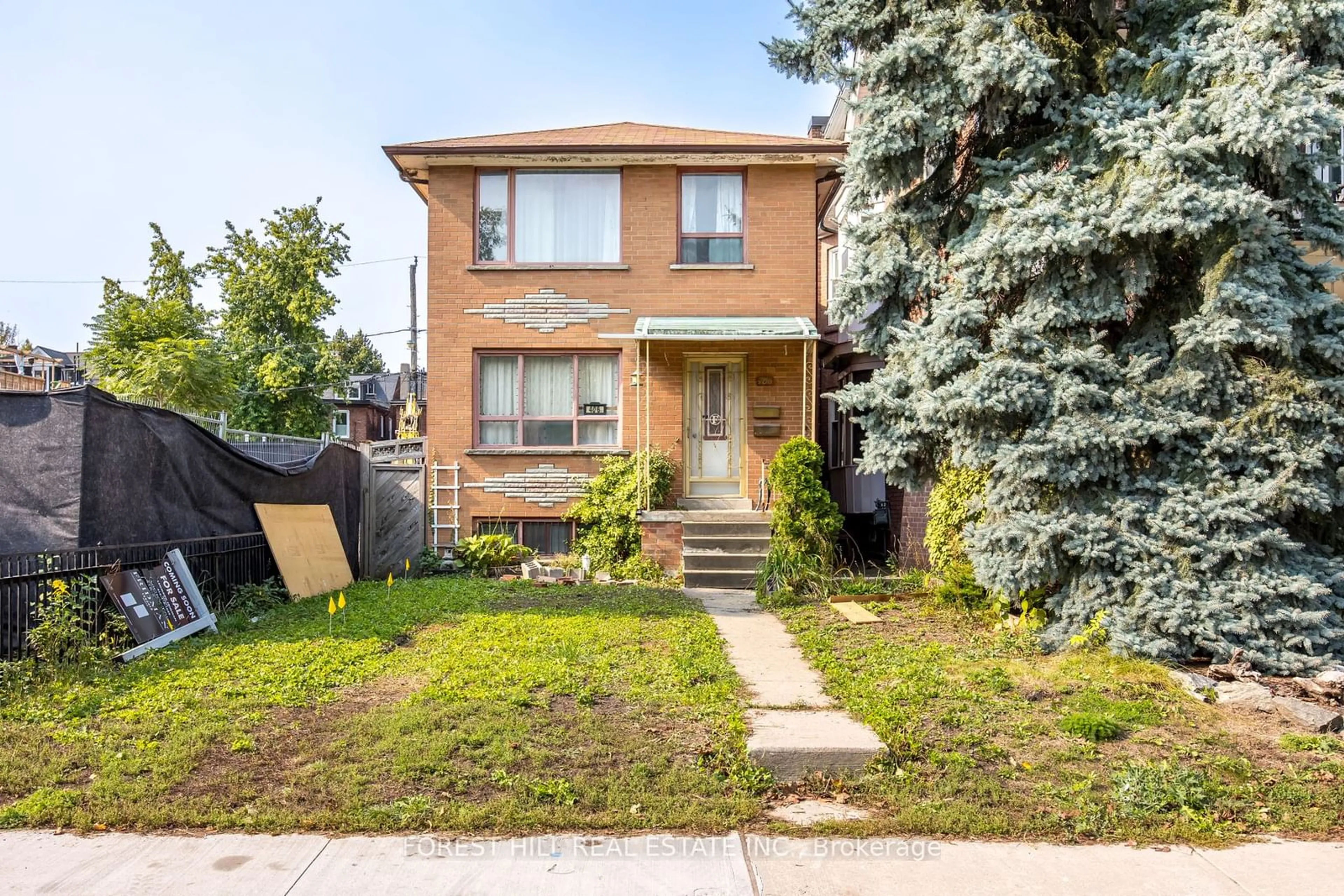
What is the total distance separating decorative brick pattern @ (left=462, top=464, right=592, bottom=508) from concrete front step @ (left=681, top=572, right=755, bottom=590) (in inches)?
115

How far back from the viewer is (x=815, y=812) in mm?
4797

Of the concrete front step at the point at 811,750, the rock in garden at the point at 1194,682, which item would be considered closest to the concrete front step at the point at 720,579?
the rock in garden at the point at 1194,682

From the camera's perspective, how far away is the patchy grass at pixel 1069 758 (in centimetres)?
463

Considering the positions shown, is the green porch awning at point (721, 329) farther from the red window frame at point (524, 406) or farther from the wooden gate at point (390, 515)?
the wooden gate at point (390, 515)

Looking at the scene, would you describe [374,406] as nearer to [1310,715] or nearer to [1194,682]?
[1194,682]

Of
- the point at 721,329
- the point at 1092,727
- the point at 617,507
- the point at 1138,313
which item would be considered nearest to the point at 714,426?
the point at 721,329

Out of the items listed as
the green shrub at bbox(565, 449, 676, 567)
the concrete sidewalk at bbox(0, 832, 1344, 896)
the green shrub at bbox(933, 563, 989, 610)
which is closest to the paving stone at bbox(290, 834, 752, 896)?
the concrete sidewalk at bbox(0, 832, 1344, 896)

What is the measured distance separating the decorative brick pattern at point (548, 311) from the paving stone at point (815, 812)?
11257mm

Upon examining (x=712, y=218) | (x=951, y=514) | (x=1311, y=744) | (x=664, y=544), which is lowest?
(x=1311, y=744)

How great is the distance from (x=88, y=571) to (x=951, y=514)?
27.1 feet

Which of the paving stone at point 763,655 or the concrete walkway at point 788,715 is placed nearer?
the concrete walkway at point 788,715

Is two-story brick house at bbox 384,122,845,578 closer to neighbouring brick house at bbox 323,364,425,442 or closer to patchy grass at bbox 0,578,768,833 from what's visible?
patchy grass at bbox 0,578,768,833

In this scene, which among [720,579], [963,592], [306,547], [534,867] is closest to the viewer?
[534,867]

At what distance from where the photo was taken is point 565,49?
11.7m
